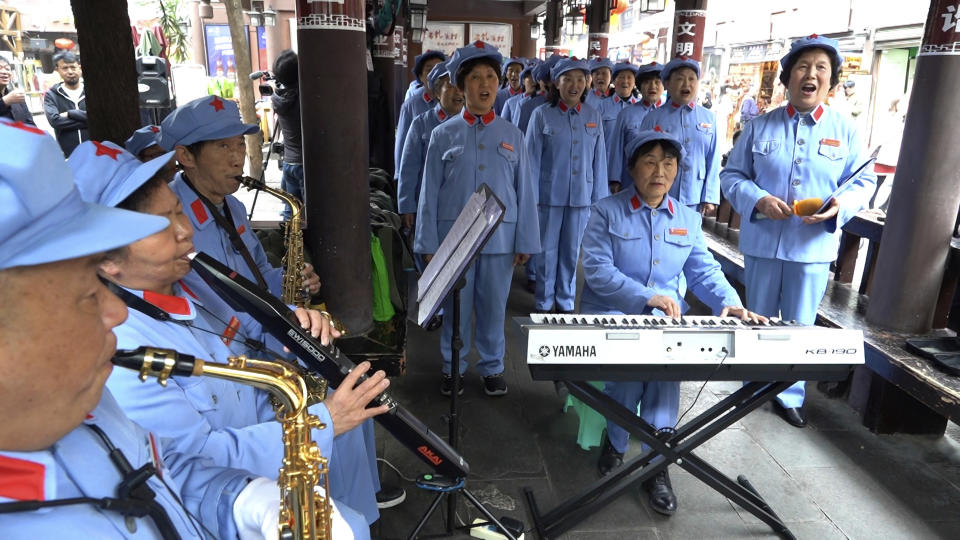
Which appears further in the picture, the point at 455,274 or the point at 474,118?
the point at 474,118

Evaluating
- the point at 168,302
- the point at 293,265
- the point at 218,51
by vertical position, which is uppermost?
the point at 218,51

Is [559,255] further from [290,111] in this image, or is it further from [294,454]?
[294,454]

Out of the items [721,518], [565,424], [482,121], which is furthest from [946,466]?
[482,121]

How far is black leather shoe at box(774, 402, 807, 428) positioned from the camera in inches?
149

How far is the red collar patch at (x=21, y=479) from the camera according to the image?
81cm

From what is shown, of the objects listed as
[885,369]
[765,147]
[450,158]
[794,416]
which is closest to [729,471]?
[794,416]

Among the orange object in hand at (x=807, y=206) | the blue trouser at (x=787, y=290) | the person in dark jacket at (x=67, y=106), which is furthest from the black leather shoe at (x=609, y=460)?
the person in dark jacket at (x=67, y=106)

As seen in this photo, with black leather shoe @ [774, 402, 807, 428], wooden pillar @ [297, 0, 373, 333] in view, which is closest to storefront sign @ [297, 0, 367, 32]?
wooden pillar @ [297, 0, 373, 333]

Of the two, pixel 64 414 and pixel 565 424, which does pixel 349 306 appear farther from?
pixel 64 414

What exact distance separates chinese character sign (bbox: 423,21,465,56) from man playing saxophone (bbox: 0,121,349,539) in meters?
18.1

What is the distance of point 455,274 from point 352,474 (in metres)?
0.82

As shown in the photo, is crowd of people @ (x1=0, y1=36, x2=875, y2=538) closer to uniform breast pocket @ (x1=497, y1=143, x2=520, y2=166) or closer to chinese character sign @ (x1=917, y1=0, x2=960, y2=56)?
uniform breast pocket @ (x1=497, y1=143, x2=520, y2=166)

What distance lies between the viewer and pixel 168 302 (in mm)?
1713

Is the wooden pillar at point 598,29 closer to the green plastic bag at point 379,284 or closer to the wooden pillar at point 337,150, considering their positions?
the green plastic bag at point 379,284
